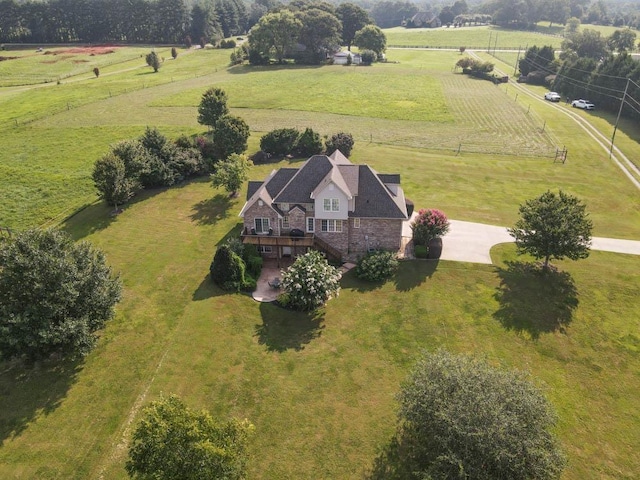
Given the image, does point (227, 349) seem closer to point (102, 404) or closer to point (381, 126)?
point (102, 404)

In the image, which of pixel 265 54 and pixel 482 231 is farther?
pixel 265 54

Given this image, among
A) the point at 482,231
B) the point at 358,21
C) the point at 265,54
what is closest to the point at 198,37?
the point at 265,54

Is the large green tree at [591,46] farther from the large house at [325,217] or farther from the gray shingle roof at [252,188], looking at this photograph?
the gray shingle roof at [252,188]

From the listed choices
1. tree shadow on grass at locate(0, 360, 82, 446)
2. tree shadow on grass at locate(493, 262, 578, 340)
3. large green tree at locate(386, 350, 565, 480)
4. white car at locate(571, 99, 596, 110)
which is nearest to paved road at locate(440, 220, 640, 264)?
tree shadow on grass at locate(493, 262, 578, 340)

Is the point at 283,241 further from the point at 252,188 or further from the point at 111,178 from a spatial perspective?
the point at 111,178

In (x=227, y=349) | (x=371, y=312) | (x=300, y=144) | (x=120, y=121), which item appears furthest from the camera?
(x=120, y=121)

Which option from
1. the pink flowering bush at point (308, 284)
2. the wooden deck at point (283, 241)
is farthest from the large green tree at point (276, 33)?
the pink flowering bush at point (308, 284)

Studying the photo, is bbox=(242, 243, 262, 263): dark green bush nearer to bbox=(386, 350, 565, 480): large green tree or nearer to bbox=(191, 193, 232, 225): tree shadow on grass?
bbox=(191, 193, 232, 225): tree shadow on grass
